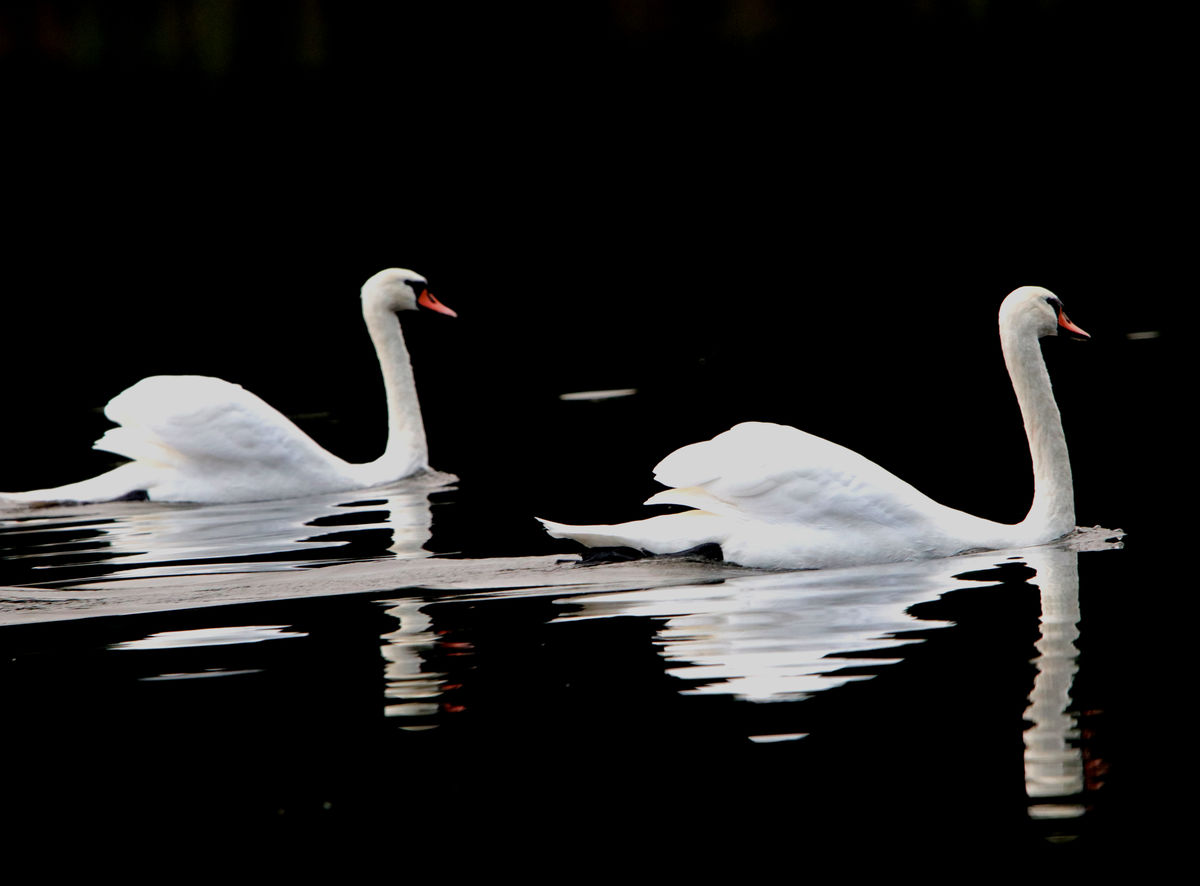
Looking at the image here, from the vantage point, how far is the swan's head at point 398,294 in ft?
46.9

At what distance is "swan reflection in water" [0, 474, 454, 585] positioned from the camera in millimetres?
9445

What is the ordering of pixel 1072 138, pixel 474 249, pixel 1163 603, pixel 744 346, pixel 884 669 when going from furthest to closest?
pixel 1072 138 < pixel 474 249 < pixel 744 346 < pixel 1163 603 < pixel 884 669

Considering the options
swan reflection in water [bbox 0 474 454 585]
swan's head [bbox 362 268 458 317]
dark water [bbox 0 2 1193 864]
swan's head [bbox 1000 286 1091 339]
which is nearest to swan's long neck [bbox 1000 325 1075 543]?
swan's head [bbox 1000 286 1091 339]

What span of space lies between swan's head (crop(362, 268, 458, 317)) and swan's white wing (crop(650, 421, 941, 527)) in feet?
20.3

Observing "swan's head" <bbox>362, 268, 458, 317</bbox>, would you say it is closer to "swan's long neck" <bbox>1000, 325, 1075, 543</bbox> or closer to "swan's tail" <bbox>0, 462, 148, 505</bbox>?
"swan's tail" <bbox>0, 462, 148, 505</bbox>

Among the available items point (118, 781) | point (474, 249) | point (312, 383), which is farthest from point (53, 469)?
point (474, 249)

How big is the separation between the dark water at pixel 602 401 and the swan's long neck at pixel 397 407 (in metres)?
0.45

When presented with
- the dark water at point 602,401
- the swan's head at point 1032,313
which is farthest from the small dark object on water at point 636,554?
the swan's head at point 1032,313

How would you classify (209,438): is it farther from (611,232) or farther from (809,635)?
(611,232)

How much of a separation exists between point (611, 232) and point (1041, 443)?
58.9 ft

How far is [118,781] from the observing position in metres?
5.74

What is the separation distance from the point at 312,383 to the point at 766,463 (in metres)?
11.9

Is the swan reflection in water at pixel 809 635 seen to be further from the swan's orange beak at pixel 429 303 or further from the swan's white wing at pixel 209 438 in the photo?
the swan's orange beak at pixel 429 303

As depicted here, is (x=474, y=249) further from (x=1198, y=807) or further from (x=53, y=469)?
(x=1198, y=807)
